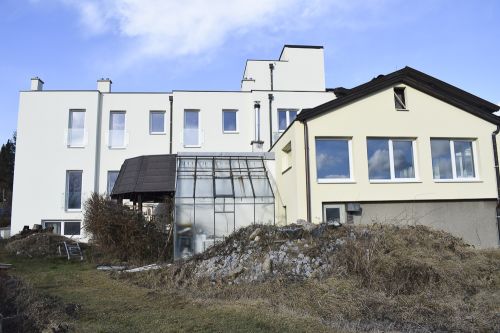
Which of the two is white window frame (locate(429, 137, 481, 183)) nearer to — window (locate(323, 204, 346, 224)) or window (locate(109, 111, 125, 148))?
window (locate(323, 204, 346, 224))

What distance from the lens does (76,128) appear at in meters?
23.7

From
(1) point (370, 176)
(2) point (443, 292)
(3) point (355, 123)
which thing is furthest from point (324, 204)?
(2) point (443, 292)

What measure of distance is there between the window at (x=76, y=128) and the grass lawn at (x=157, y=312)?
1299cm

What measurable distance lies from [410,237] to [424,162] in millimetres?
5789

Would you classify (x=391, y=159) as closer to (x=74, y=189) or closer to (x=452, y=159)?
(x=452, y=159)

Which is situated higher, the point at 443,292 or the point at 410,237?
the point at 410,237

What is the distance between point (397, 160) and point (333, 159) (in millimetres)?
2396

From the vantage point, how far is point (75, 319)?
7207mm

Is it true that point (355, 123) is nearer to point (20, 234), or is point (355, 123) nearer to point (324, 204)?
point (324, 204)

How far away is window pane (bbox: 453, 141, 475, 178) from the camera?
53.5ft

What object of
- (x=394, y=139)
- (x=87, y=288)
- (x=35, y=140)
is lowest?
(x=87, y=288)

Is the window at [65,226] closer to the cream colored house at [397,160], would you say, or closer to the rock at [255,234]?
the cream colored house at [397,160]

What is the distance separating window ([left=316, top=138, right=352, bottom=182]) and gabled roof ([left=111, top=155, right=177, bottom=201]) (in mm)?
5543

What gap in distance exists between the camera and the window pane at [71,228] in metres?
22.8
